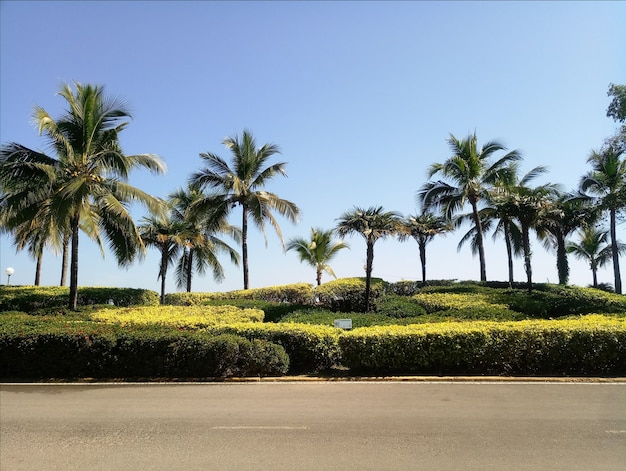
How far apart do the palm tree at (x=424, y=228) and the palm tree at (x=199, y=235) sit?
11.1 meters

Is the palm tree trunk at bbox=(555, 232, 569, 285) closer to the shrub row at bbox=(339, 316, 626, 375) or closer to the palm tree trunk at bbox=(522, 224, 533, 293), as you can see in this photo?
the palm tree trunk at bbox=(522, 224, 533, 293)

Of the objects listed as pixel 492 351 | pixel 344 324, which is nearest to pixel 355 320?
pixel 344 324

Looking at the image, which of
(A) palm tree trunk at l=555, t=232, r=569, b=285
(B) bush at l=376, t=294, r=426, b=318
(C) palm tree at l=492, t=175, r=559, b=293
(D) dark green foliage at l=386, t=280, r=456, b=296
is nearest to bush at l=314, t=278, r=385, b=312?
(B) bush at l=376, t=294, r=426, b=318

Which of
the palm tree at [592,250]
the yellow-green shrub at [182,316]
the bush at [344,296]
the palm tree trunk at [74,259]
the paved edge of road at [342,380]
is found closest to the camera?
the paved edge of road at [342,380]

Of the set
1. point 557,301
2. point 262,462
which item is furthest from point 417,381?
point 557,301

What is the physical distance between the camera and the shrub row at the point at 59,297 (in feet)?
57.8

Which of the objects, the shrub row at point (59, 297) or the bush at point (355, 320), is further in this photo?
the shrub row at point (59, 297)

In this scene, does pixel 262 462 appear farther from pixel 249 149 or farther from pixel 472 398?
pixel 249 149

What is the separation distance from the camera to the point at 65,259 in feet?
76.4

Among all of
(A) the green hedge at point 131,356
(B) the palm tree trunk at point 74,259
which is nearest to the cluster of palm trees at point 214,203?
(B) the palm tree trunk at point 74,259

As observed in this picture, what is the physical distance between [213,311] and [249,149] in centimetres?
1116

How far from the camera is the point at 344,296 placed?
66.3 feet

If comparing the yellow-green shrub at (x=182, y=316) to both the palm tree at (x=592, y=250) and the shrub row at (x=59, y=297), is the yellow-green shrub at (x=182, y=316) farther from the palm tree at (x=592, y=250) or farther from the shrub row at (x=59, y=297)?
the palm tree at (x=592, y=250)

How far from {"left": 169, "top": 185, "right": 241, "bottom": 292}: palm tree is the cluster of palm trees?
6 cm
